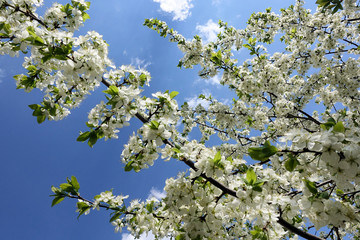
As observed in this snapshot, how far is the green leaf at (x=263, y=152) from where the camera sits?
6.93 ft

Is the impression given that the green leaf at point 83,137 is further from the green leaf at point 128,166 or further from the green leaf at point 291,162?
the green leaf at point 291,162

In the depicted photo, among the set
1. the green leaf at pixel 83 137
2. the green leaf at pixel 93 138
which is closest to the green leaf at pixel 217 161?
the green leaf at pixel 93 138

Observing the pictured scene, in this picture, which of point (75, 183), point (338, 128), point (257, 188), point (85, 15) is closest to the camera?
point (338, 128)

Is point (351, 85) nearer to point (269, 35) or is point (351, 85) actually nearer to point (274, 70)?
point (274, 70)

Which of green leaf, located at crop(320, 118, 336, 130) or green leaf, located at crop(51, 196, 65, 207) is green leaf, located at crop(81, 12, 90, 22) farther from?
green leaf, located at crop(320, 118, 336, 130)

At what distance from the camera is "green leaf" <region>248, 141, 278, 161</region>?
2113mm

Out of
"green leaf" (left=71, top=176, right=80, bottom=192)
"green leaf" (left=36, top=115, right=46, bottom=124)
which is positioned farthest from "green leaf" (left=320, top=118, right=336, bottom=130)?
"green leaf" (left=36, top=115, right=46, bottom=124)

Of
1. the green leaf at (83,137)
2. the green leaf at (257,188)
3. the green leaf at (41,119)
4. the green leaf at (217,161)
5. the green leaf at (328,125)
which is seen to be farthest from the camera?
the green leaf at (41,119)

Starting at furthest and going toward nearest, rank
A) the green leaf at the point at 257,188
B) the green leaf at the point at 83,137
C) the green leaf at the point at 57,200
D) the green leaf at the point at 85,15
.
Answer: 1. the green leaf at the point at 85,15
2. the green leaf at the point at 57,200
3. the green leaf at the point at 83,137
4. the green leaf at the point at 257,188

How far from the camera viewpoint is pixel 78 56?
2.73 meters

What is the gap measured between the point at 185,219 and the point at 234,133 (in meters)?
6.79

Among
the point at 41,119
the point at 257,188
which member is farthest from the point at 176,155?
the point at 41,119

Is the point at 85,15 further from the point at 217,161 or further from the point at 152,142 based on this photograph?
the point at 217,161

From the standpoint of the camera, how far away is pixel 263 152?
215cm
